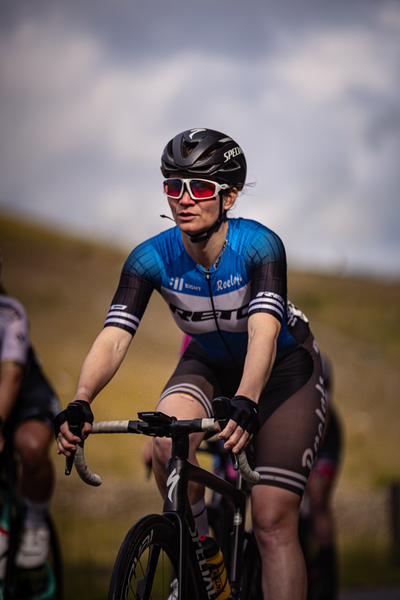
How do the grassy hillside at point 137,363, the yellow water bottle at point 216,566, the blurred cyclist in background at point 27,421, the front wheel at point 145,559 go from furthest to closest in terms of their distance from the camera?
the grassy hillside at point 137,363 < the blurred cyclist in background at point 27,421 < the yellow water bottle at point 216,566 < the front wheel at point 145,559

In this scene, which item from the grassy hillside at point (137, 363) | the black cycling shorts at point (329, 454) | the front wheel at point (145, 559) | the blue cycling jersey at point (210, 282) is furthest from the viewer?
the grassy hillside at point (137, 363)

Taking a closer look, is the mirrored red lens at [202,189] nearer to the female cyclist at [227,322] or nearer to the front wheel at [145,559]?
the female cyclist at [227,322]

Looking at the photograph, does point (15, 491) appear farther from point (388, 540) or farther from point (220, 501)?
point (388, 540)

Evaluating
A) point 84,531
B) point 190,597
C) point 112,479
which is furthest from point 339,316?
point 190,597

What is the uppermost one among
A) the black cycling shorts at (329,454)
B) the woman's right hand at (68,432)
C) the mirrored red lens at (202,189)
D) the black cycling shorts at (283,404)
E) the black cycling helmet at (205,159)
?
the black cycling helmet at (205,159)

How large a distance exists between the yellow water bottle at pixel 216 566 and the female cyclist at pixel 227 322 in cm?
13

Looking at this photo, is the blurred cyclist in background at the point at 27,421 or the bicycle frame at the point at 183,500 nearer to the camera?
the bicycle frame at the point at 183,500

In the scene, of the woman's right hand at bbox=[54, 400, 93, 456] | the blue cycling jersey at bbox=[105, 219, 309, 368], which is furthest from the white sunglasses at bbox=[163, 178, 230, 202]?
the woman's right hand at bbox=[54, 400, 93, 456]

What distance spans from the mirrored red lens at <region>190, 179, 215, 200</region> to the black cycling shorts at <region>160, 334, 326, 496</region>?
0.96m

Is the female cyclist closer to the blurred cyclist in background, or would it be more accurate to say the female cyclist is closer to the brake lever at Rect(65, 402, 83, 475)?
the brake lever at Rect(65, 402, 83, 475)

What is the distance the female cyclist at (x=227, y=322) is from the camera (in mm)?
2834

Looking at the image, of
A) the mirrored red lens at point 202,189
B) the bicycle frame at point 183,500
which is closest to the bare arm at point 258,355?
the bicycle frame at point 183,500

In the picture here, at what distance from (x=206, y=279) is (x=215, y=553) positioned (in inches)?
50.5

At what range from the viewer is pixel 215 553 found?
2.85m
